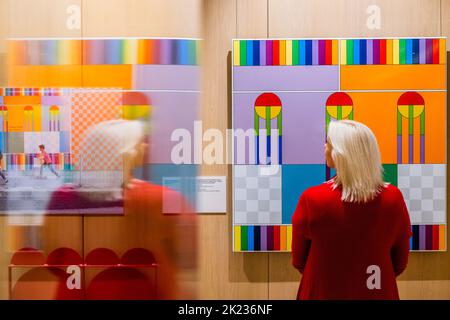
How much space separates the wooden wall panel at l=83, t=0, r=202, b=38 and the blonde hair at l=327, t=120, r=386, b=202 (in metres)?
0.54

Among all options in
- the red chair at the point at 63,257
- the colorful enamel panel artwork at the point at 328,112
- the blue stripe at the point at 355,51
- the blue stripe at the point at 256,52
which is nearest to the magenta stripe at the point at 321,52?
the colorful enamel panel artwork at the point at 328,112

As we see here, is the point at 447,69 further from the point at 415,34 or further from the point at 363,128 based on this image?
the point at 363,128

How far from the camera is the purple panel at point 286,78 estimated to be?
1812 mm

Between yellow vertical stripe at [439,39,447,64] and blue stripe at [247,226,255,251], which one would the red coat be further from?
yellow vertical stripe at [439,39,447,64]

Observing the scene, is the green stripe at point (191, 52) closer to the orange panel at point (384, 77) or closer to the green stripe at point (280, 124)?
the green stripe at point (280, 124)

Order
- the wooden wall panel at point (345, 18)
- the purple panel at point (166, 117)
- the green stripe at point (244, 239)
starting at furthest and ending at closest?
the green stripe at point (244, 239) < the wooden wall panel at point (345, 18) < the purple panel at point (166, 117)

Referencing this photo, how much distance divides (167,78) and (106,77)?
0.58 ft

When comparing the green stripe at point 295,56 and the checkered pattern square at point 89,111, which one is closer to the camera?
the checkered pattern square at point 89,111

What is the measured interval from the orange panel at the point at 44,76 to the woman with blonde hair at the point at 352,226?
76 centimetres

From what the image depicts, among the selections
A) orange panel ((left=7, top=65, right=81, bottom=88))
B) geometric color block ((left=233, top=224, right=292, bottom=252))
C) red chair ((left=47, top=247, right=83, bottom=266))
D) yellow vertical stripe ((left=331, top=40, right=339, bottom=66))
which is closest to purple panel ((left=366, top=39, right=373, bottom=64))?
yellow vertical stripe ((left=331, top=40, right=339, bottom=66))

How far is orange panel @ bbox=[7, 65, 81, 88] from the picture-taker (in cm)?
144
